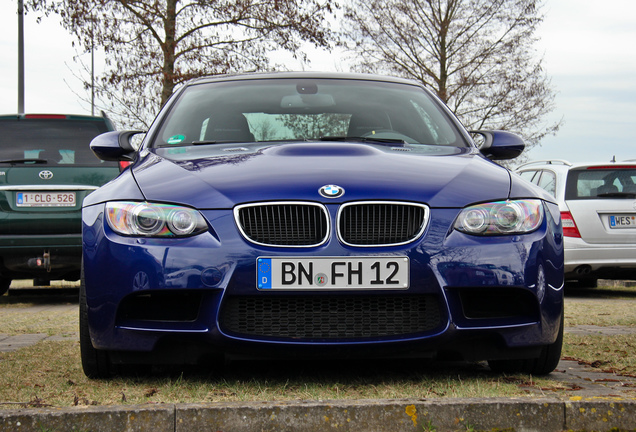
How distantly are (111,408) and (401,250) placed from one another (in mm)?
1230

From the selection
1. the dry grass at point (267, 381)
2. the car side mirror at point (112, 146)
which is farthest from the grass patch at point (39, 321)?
the car side mirror at point (112, 146)

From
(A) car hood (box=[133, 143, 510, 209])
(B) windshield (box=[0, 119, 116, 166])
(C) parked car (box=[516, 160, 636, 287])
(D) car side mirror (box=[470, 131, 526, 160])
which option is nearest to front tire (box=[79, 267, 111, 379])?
(A) car hood (box=[133, 143, 510, 209])

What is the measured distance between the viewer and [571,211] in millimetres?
10102

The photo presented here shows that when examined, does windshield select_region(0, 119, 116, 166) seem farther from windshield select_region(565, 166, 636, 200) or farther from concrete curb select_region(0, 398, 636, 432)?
concrete curb select_region(0, 398, 636, 432)

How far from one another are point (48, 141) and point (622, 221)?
666 cm

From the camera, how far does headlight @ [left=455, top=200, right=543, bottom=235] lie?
3.37 meters

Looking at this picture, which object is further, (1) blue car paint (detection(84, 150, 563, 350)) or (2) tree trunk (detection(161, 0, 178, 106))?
(2) tree trunk (detection(161, 0, 178, 106))

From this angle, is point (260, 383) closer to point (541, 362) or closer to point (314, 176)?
point (314, 176)

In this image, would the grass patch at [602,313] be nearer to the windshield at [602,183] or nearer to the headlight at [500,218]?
the windshield at [602,183]

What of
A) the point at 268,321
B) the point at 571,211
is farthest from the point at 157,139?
the point at 571,211

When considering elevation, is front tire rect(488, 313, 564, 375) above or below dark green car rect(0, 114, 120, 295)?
above

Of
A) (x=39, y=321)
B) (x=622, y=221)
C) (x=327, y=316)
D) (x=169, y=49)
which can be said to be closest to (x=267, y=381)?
(x=327, y=316)

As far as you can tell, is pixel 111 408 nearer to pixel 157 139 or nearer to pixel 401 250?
pixel 401 250

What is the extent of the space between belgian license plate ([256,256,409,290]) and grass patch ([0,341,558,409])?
16.5 inches
